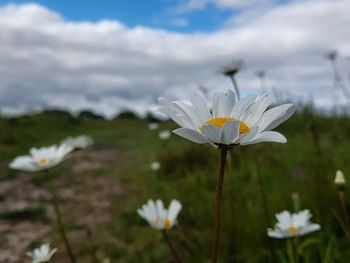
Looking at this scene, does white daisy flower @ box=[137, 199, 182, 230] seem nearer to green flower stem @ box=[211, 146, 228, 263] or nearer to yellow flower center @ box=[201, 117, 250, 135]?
yellow flower center @ box=[201, 117, 250, 135]

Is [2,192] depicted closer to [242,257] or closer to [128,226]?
[128,226]

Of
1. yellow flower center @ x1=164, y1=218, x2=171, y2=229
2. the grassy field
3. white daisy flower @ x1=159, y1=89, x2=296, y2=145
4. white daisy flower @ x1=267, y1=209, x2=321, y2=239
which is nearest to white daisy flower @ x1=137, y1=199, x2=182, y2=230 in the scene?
yellow flower center @ x1=164, y1=218, x2=171, y2=229

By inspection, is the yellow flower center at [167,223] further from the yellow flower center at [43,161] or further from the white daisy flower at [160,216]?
the yellow flower center at [43,161]

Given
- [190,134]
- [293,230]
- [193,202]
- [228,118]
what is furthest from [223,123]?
[193,202]

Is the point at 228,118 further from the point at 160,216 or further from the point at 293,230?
the point at 160,216

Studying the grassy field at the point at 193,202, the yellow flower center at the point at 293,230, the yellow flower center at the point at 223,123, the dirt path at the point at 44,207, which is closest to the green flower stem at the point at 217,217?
the yellow flower center at the point at 223,123
